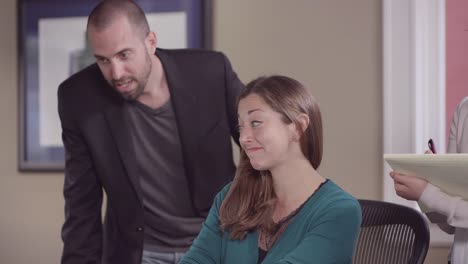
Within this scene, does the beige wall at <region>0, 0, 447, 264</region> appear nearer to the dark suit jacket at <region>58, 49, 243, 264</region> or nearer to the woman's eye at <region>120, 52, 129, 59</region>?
the dark suit jacket at <region>58, 49, 243, 264</region>

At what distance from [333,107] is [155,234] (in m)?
0.96

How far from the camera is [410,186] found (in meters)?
1.83

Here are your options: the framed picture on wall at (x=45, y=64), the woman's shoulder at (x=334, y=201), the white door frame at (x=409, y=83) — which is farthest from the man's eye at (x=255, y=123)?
the framed picture on wall at (x=45, y=64)

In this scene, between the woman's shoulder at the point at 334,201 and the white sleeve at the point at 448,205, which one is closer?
the woman's shoulder at the point at 334,201

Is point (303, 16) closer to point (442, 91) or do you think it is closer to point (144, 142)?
point (442, 91)

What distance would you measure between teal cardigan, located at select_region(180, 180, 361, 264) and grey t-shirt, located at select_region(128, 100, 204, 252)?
0.55 metres

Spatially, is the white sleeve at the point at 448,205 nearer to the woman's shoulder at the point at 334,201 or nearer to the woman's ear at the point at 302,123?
the woman's shoulder at the point at 334,201

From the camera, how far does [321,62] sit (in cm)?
276

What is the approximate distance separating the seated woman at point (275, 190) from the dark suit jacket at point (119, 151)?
1.82 feet

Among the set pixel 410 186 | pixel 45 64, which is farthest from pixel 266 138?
pixel 45 64

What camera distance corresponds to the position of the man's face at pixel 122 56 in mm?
2135

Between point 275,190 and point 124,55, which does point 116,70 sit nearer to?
point 124,55

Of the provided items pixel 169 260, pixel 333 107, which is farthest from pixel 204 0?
pixel 169 260

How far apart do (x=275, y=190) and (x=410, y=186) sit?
0.40 meters
